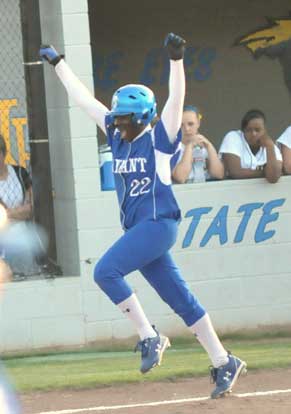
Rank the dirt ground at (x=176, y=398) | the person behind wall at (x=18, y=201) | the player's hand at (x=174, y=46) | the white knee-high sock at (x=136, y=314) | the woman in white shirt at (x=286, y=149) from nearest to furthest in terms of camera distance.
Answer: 1. the player's hand at (x=174, y=46)
2. the dirt ground at (x=176, y=398)
3. the white knee-high sock at (x=136, y=314)
4. the person behind wall at (x=18, y=201)
5. the woman in white shirt at (x=286, y=149)

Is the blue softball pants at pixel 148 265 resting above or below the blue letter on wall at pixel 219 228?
above

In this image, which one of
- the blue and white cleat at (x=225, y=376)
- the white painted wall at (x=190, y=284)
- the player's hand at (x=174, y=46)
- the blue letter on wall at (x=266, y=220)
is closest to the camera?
the player's hand at (x=174, y=46)

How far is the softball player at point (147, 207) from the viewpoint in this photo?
7.04 meters

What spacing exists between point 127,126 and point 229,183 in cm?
385

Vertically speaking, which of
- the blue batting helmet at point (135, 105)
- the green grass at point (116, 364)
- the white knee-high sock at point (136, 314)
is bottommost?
the green grass at point (116, 364)

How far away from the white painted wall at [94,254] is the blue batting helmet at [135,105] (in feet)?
10.6

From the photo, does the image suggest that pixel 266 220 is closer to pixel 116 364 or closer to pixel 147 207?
pixel 116 364

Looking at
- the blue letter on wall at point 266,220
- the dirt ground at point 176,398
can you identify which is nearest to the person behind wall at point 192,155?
the blue letter on wall at point 266,220

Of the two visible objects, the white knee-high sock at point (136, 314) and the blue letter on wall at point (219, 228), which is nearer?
the white knee-high sock at point (136, 314)

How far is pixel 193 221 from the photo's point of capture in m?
10.8

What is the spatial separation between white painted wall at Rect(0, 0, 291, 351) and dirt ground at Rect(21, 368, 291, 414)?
2374 mm

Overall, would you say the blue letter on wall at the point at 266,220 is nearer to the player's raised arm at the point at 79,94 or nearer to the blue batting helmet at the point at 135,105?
the player's raised arm at the point at 79,94

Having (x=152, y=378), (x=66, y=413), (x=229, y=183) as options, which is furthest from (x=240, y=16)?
(x=66, y=413)

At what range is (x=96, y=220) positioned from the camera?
1045 centimetres
